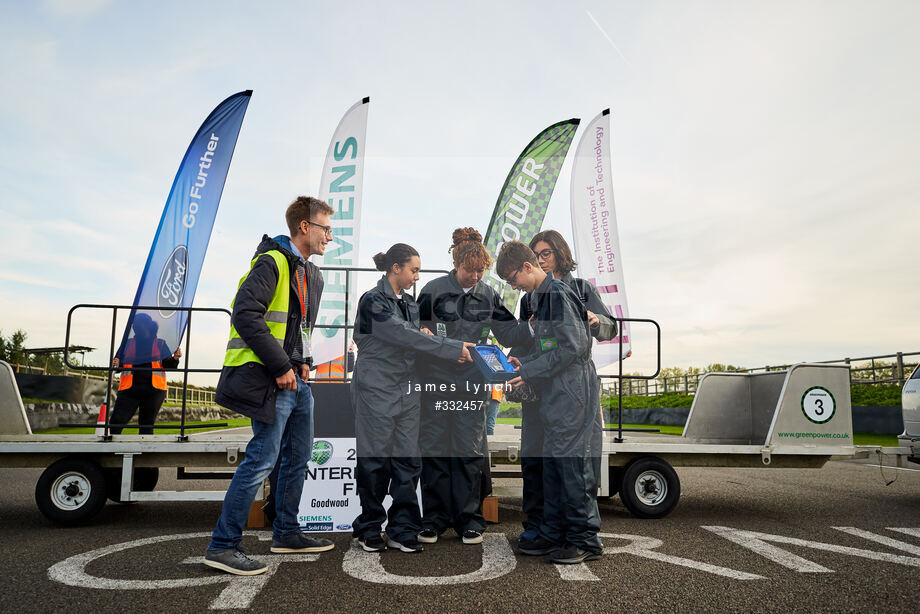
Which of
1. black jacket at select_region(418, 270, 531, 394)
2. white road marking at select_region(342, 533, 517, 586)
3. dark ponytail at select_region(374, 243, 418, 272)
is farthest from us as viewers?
black jacket at select_region(418, 270, 531, 394)

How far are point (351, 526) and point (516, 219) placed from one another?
18.0 feet

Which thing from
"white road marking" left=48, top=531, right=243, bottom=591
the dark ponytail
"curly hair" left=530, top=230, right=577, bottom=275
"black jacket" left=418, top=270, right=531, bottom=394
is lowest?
"white road marking" left=48, top=531, right=243, bottom=591

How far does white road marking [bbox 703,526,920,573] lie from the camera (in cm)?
362

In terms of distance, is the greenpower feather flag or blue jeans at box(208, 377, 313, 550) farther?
the greenpower feather flag

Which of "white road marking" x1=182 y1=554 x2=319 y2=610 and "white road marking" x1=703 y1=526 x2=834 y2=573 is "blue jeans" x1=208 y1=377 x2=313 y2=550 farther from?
"white road marking" x1=703 y1=526 x2=834 y2=573

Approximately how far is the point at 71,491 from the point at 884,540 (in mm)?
6029

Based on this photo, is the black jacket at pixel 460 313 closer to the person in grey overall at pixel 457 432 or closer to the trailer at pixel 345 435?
the person in grey overall at pixel 457 432

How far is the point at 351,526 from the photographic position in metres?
4.50

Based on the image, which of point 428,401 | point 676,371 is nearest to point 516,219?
point 428,401

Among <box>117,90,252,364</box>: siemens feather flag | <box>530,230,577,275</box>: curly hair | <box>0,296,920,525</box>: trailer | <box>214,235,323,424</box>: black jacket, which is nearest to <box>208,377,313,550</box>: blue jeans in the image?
<box>214,235,323,424</box>: black jacket

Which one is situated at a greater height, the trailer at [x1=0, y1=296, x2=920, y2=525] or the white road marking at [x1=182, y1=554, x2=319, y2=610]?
the trailer at [x1=0, y1=296, x2=920, y2=525]

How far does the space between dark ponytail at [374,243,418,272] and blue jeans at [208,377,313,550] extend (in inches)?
41.0

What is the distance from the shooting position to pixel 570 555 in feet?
11.9

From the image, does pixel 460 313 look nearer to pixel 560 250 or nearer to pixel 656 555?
pixel 560 250
